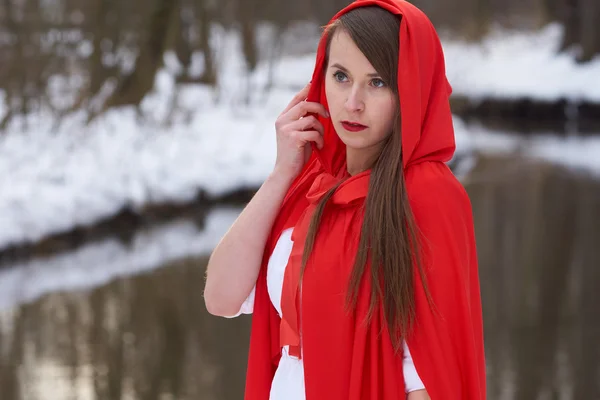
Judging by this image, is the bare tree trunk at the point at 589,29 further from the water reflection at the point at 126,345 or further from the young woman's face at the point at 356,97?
the young woman's face at the point at 356,97

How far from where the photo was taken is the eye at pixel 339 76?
1.98 metres

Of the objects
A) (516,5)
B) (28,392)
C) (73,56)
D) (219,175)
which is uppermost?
(516,5)

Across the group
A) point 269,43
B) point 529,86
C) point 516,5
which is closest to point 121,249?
point 269,43

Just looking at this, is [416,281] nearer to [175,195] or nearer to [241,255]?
[241,255]

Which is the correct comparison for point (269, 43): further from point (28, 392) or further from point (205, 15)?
point (28, 392)

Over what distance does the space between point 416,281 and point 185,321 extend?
182 inches

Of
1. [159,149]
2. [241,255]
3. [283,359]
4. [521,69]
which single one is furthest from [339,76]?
[521,69]

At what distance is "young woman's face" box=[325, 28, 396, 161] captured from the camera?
192 centimetres

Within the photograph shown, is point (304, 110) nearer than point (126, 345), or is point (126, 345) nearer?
point (304, 110)

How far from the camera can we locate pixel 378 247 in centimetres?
185

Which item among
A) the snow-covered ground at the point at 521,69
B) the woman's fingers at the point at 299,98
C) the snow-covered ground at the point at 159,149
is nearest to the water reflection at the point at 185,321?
the snow-covered ground at the point at 159,149

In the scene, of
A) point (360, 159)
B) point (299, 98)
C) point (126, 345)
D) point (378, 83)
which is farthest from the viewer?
point (126, 345)

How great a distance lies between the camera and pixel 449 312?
6.04 ft

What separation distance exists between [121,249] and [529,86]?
1536 cm
